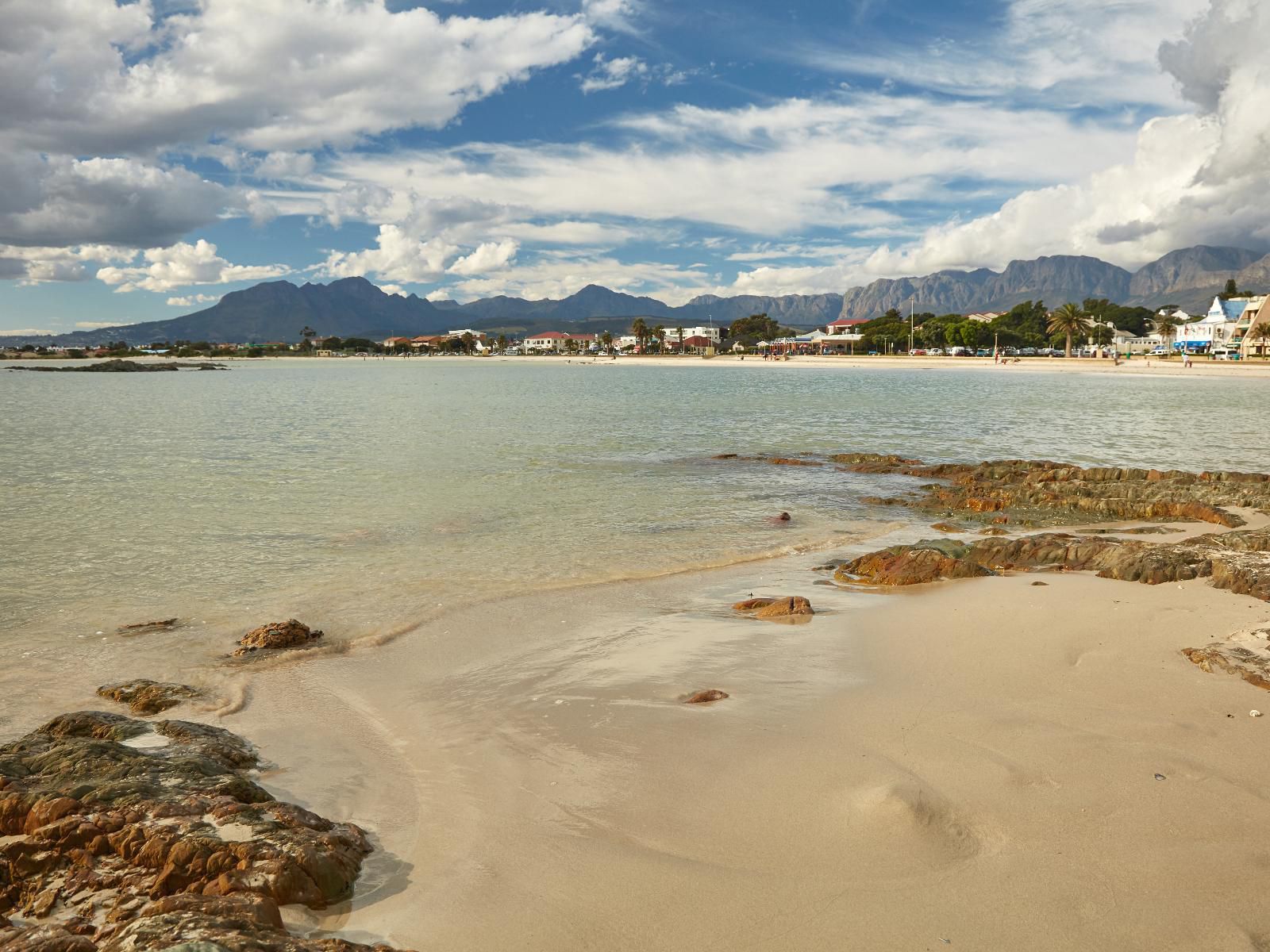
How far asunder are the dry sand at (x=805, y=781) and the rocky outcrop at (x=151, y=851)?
0.36m

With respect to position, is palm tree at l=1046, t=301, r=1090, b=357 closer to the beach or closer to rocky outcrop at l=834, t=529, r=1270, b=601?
the beach

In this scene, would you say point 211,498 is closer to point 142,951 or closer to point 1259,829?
point 142,951

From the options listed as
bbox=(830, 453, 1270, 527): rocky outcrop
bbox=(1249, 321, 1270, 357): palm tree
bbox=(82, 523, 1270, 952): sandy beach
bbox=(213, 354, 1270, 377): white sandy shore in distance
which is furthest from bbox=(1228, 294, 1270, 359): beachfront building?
bbox=(82, 523, 1270, 952): sandy beach

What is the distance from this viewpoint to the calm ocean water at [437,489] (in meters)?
12.7

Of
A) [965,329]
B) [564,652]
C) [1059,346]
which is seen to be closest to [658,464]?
[564,652]

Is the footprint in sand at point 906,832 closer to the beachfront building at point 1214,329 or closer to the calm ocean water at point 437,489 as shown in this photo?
the calm ocean water at point 437,489

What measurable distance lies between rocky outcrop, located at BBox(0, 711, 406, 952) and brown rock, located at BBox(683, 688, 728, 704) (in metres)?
3.24

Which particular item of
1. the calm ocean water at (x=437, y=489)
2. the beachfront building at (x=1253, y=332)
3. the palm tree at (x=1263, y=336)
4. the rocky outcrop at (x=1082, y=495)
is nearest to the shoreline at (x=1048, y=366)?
the palm tree at (x=1263, y=336)

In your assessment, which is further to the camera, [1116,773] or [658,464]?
[658,464]

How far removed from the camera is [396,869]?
4734 millimetres

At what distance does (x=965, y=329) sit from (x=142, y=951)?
16917 centimetres

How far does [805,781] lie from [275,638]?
6791 mm

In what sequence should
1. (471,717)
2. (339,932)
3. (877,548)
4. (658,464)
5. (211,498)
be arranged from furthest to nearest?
(658,464) → (211,498) → (877,548) → (471,717) → (339,932)

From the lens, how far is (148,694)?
7.75 m
